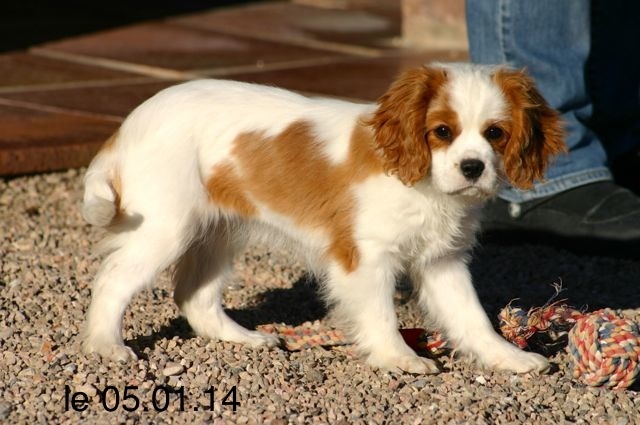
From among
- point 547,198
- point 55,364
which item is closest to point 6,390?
point 55,364

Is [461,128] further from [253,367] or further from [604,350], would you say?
[253,367]

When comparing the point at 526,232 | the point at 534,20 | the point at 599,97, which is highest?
the point at 534,20

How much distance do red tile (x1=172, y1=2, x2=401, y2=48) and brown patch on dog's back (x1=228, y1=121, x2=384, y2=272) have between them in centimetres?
517

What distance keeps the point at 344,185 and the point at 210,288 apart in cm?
79

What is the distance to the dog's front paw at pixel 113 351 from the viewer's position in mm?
4363

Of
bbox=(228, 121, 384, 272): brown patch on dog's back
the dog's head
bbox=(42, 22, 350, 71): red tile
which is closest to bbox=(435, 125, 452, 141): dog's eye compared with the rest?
the dog's head

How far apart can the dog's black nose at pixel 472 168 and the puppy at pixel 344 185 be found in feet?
0.12

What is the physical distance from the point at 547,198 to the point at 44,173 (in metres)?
2.60

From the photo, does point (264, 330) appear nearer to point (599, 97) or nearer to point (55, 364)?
point (55, 364)

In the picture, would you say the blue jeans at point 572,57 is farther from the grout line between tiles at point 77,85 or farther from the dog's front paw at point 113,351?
the grout line between tiles at point 77,85

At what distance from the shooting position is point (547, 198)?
616cm

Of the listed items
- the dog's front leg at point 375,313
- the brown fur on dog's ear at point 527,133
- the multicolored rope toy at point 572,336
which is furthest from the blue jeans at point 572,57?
the dog's front leg at point 375,313

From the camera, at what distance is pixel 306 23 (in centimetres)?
1046

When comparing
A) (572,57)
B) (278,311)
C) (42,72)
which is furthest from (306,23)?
(278,311)
